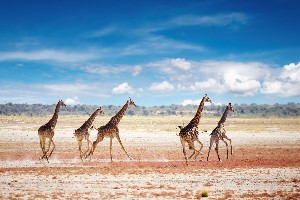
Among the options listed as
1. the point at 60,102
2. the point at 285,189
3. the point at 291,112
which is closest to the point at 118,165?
the point at 60,102

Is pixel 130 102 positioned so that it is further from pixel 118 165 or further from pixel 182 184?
pixel 182 184

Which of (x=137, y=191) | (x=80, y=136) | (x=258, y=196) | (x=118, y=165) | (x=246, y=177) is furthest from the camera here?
(x=80, y=136)

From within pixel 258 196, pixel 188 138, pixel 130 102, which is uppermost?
pixel 130 102

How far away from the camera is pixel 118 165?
18812 mm

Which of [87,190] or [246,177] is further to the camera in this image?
[246,177]

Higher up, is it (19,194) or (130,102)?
(130,102)

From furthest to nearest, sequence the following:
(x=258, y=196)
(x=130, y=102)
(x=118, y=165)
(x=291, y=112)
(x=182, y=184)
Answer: (x=291, y=112) < (x=130, y=102) < (x=118, y=165) < (x=182, y=184) < (x=258, y=196)

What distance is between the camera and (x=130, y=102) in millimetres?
22219

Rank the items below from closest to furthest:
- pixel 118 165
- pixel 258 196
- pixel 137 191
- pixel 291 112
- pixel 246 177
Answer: pixel 258 196 < pixel 137 191 < pixel 246 177 < pixel 118 165 < pixel 291 112

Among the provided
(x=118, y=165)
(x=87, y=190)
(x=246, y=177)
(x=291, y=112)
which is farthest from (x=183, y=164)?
(x=291, y=112)

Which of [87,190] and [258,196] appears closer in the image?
[258,196]

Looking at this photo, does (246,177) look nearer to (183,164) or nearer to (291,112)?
(183,164)

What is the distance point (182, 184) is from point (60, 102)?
11.1 metres

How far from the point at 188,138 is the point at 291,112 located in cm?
18803
